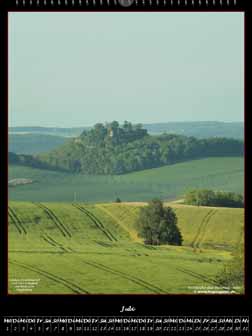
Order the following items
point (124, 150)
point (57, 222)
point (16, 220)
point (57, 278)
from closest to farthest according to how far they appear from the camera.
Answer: point (57, 278) < point (16, 220) < point (57, 222) < point (124, 150)

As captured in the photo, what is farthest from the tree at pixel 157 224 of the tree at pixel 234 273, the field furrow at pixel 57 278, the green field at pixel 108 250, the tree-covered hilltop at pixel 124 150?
the field furrow at pixel 57 278

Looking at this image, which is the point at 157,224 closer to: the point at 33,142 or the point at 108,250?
→ the point at 108,250

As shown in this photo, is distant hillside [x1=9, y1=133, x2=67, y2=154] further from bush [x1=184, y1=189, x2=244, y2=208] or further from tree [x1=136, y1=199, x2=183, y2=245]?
bush [x1=184, y1=189, x2=244, y2=208]

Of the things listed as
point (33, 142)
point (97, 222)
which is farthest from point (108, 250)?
point (33, 142)

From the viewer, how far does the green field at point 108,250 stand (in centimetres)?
1577

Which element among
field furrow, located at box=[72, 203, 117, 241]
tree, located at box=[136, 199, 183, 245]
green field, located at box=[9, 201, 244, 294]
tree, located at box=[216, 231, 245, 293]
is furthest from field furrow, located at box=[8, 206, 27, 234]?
tree, located at box=[216, 231, 245, 293]

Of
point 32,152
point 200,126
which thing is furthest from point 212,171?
point 32,152

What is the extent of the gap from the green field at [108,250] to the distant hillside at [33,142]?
1.60 feet

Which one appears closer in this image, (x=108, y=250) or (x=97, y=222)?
(x=108, y=250)

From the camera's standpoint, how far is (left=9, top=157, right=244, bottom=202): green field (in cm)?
1611

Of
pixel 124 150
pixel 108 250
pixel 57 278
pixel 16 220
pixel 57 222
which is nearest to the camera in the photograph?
pixel 57 278

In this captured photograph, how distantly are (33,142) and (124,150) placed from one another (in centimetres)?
86

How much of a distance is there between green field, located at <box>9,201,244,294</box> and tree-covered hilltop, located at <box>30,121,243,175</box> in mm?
369

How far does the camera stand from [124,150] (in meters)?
16.4
